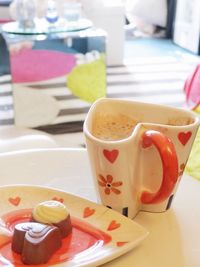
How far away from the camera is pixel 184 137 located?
0.53 meters

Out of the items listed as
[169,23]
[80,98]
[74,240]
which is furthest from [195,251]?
[169,23]

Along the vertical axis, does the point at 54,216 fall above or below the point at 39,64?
above

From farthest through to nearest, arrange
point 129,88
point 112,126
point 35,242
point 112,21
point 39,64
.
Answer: point 112,21 → point 129,88 → point 39,64 → point 112,126 → point 35,242

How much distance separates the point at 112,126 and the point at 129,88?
205cm

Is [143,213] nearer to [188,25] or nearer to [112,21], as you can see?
[112,21]

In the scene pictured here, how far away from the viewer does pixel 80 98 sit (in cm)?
220

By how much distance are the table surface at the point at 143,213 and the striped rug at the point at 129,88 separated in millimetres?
1326

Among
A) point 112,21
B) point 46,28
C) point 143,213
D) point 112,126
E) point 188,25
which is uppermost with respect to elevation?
point 112,126

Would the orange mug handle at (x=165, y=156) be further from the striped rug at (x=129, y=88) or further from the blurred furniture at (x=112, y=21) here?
the blurred furniture at (x=112, y=21)

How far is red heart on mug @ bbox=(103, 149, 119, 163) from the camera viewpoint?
502mm

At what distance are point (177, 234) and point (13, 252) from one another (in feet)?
0.66

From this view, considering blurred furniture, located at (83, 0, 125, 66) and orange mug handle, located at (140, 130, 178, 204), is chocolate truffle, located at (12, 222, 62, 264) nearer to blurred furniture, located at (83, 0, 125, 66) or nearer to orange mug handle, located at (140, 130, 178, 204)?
orange mug handle, located at (140, 130, 178, 204)

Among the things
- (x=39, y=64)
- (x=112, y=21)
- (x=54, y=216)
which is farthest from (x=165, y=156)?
(x=112, y=21)

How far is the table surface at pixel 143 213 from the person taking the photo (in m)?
0.52
